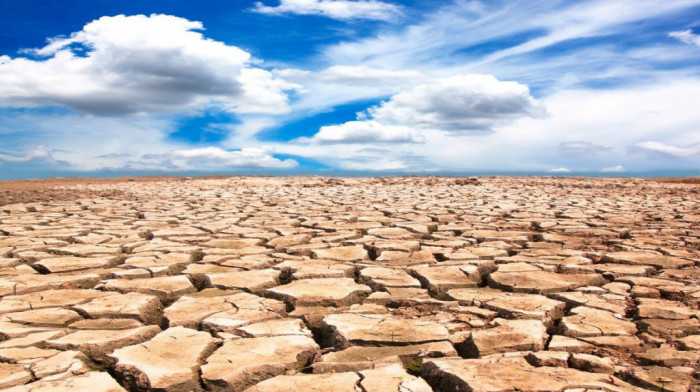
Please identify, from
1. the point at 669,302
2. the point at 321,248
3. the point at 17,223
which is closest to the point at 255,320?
the point at 321,248

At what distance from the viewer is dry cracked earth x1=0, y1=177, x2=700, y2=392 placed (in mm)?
1483

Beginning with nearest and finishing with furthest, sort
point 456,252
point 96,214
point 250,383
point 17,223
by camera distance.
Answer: point 250,383 < point 456,252 < point 17,223 < point 96,214

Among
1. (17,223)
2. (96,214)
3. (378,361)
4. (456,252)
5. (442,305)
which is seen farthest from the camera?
(96,214)

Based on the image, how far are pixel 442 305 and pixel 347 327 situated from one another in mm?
514

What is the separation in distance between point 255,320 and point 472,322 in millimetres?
894

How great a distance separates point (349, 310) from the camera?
208 centimetres

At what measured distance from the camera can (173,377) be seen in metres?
1.48

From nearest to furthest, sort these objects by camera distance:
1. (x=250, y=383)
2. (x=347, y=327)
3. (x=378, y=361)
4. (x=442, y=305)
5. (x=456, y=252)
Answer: (x=250, y=383)
(x=378, y=361)
(x=347, y=327)
(x=442, y=305)
(x=456, y=252)

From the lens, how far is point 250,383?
4.83 feet

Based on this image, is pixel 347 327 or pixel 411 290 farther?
pixel 411 290

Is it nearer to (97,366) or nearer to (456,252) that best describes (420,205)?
(456,252)

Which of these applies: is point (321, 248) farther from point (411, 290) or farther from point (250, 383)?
point (250, 383)

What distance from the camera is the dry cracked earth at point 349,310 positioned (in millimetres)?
1483

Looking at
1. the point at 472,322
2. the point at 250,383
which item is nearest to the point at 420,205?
the point at 472,322
